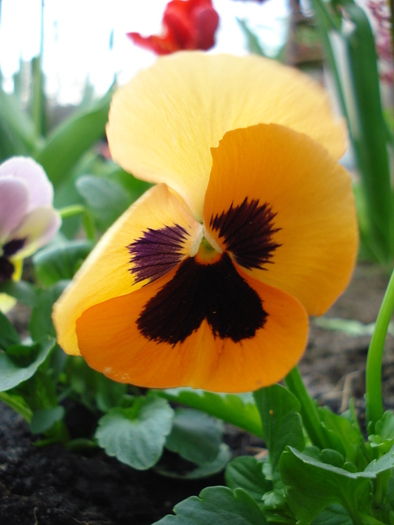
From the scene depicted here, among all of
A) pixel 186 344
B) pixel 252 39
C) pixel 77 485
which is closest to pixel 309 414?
pixel 186 344

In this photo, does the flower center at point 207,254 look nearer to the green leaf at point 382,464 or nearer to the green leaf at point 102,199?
the green leaf at point 382,464

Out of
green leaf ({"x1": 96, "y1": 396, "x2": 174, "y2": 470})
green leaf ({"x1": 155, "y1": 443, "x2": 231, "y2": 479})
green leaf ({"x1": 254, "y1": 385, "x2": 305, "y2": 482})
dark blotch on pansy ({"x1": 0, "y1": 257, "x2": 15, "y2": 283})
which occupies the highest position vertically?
green leaf ({"x1": 254, "y1": 385, "x2": 305, "y2": 482})

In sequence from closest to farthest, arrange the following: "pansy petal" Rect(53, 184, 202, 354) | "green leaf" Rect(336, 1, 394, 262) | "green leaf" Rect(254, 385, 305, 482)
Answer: "pansy petal" Rect(53, 184, 202, 354), "green leaf" Rect(254, 385, 305, 482), "green leaf" Rect(336, 1, 394, 262)

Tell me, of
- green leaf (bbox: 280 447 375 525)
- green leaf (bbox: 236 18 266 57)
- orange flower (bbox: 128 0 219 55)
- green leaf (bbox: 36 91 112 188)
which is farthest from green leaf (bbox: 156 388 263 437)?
green leaf (bbox: 236 18 266 57)

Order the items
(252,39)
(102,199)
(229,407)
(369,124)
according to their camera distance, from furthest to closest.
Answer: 1. (252,39)
2. (369,124)
3. (102,199)
4. (229,407)

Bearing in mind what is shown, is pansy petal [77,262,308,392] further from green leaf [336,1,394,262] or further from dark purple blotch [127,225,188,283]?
green leaf [336,1,394,262]

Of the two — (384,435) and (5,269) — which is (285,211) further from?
(5,269)

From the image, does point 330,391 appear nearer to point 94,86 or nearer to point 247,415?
point 247,415
